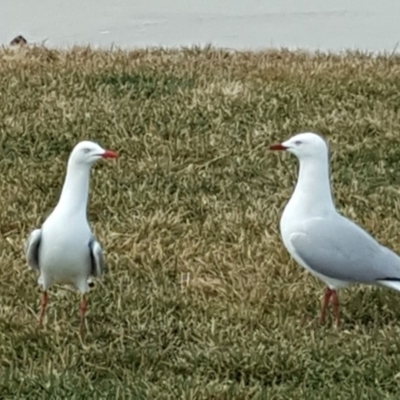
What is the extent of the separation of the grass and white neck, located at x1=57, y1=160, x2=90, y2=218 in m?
0.40

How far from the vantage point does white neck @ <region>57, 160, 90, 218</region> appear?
3.92 metres

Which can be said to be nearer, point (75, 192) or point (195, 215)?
point (75, 192)

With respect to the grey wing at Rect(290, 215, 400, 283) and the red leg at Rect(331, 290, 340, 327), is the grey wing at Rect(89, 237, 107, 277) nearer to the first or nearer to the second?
the grey wing at Rect(290, 215, 400, 283)

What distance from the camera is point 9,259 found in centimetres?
463

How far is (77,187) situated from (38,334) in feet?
1.54

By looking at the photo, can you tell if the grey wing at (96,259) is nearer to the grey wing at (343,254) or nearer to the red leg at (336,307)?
the grey wing at (343,254)

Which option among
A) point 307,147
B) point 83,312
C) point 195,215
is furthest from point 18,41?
point 83,312

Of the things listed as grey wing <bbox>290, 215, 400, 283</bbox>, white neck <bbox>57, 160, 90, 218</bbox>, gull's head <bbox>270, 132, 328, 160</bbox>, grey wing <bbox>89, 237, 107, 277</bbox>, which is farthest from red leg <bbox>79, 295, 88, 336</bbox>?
gull's head <bbox>270, 132, 328, 160</bbox>

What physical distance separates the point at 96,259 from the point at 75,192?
22 centimetres

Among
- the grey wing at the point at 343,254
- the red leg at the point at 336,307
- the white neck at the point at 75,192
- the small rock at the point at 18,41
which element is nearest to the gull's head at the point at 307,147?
the grey wing at the point at 343,254

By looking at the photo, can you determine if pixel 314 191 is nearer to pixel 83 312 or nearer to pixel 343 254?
pixel 343 254

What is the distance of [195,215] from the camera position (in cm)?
521

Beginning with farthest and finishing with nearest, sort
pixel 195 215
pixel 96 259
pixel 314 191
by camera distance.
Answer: pixel 195 215 < pixel 314 191 < pixel 96 259

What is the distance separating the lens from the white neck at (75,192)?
12.8 feet
